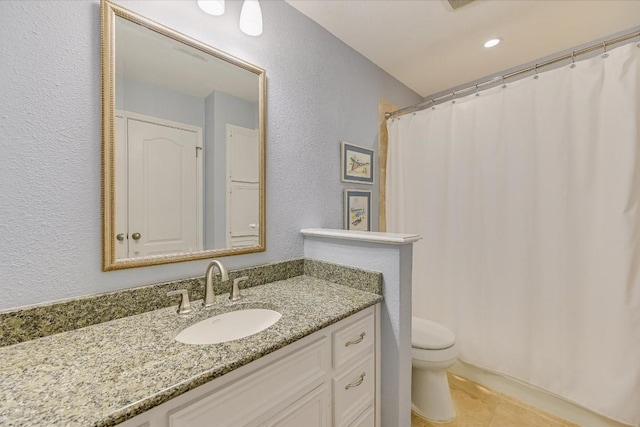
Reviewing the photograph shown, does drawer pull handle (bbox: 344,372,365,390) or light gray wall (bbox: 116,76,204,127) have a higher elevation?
light gray wall (bbox: 116,76,204,127)

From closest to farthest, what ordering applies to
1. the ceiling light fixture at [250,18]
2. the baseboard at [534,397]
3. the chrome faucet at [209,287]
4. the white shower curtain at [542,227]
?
the chrome faucet at [209,287], the ceiling light fixture at [250,18], the white shower curtain at [542,227], the baseboard at [534,397]

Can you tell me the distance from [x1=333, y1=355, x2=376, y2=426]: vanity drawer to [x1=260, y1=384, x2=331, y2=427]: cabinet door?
0.16 ft

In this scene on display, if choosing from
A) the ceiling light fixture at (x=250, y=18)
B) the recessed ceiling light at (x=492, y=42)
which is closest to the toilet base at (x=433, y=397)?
the ceiling light fixture at (x=250, y=18)

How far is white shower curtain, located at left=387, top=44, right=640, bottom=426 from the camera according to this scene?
1.33 metres

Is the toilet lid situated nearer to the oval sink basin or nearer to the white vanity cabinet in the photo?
the white vanity cabinet

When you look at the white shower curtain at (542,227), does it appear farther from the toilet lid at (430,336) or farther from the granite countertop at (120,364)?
the granite countertop at (120,364)

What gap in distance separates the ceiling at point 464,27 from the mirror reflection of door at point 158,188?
44.3 inches

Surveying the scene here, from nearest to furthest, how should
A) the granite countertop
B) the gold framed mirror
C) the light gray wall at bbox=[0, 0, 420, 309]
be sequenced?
the granite countertop → the light gray wall at bbox=[0, 0, 420, 309] → the gold framed mirror

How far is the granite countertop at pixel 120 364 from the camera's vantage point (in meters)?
0.54

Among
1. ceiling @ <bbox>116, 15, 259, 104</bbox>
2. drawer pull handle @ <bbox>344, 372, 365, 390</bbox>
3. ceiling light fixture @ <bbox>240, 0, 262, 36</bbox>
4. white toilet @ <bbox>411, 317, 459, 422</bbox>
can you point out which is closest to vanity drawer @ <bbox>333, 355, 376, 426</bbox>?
drawer pull handle @ <bbox>344, 372, 365, 390</bbox>

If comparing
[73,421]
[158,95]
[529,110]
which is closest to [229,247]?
[158,95]

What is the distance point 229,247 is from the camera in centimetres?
131

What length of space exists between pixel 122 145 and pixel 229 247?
61 centimetres

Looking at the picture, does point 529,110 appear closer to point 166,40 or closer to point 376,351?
point 376,351
